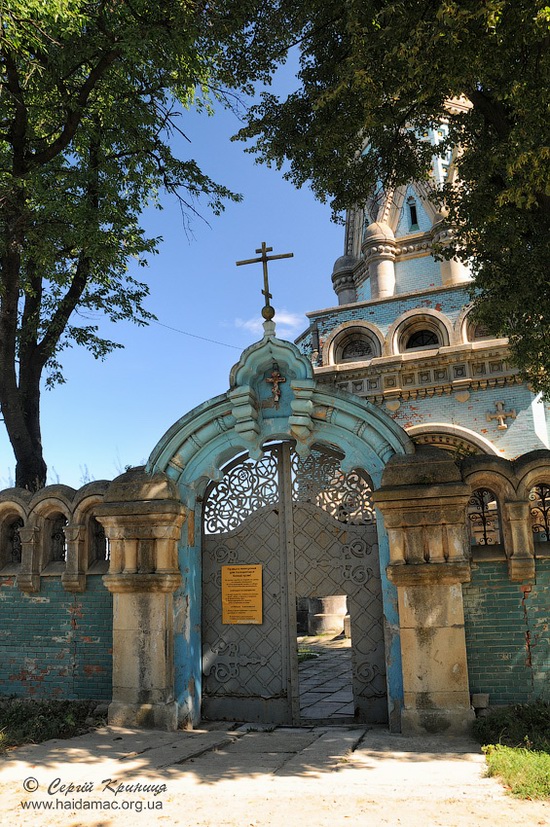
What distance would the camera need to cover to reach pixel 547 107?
19.2 ft

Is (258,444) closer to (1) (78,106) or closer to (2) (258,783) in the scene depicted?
(2) (258,783)

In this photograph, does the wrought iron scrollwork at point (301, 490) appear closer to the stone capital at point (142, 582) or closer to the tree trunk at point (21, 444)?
the stone capital at point (142, 582)

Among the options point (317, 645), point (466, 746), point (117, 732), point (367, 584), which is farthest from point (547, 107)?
point (317, 645)

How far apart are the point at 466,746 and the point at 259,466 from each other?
3.42 metres

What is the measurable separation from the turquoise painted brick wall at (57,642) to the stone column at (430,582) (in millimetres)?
3317

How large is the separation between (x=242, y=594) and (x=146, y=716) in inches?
60.4

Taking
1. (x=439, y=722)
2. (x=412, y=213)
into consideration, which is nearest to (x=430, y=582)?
(x=439, y=722)

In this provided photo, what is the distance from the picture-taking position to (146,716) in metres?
6.78

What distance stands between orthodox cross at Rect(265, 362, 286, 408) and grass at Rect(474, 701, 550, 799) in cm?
362

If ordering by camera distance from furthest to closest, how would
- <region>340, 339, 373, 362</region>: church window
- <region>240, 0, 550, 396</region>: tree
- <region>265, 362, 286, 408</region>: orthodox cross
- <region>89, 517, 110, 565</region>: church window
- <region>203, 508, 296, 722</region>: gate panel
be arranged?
<region>340, 339, 373, 362</region>: church window, <region>89, 517, 110, 565</region>: church window, <region>265, 362, 286, 408</region>: orthodox cross, <region>203, 508, 296, 722</region>: gate panel, <region>240, 0, 550, 396</region>: tree

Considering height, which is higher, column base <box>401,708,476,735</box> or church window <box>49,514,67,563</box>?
church window <box>49,514,67,563</box>

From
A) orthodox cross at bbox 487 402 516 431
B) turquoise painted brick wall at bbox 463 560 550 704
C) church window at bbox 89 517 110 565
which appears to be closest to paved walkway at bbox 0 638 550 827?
turquoise painted brick wall at bbox 463 560 550 704

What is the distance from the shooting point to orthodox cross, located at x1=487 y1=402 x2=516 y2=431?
1424cm

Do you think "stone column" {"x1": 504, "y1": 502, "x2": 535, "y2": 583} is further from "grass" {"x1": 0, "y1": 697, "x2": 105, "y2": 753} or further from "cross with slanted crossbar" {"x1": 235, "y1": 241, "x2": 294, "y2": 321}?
"grass" {"x1": 0, "y1": 697, "x2": 105, "y2": 753}
